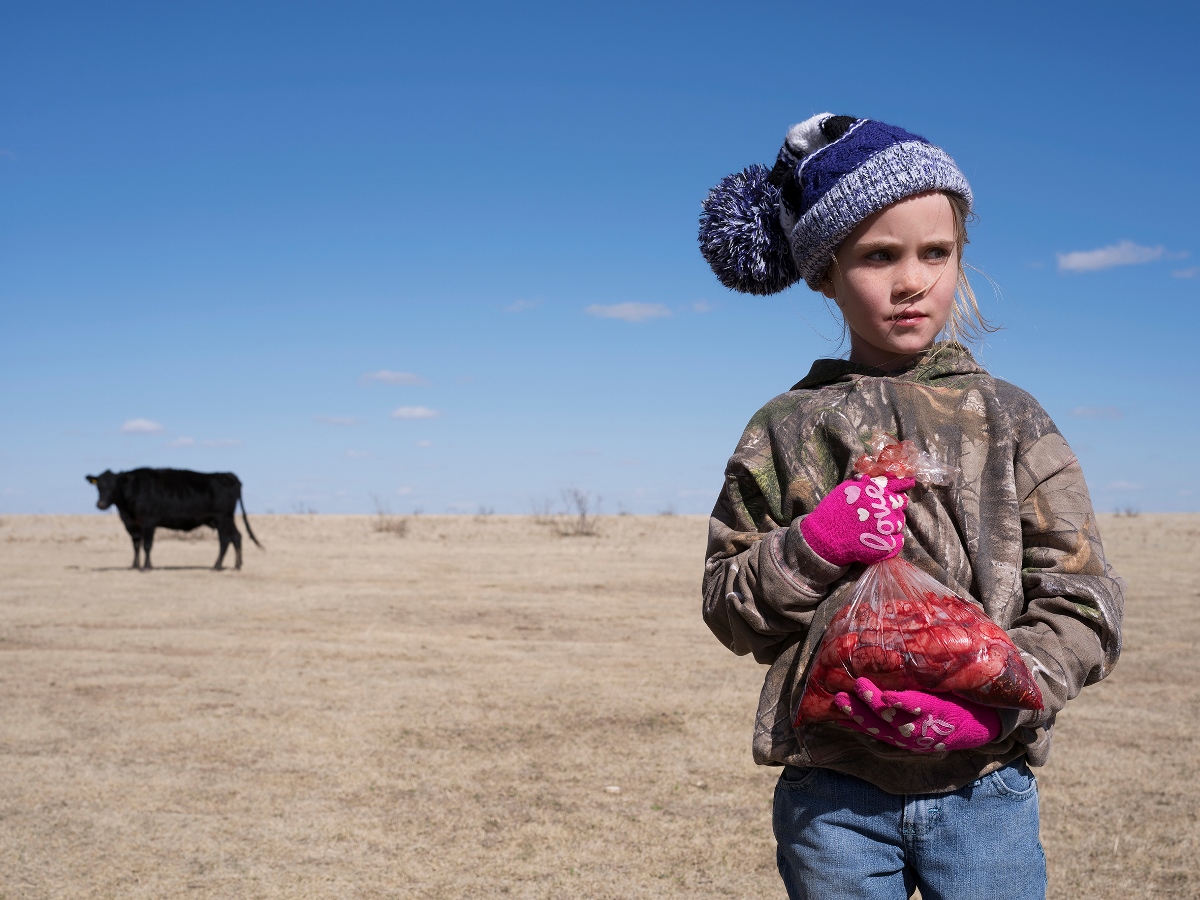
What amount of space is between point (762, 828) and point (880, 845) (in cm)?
339

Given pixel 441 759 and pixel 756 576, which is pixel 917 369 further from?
pixel 441 759

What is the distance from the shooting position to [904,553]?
5.66 feet

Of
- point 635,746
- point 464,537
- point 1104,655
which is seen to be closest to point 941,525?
point 1104,655

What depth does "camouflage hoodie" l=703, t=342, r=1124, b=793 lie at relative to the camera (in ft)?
5.41

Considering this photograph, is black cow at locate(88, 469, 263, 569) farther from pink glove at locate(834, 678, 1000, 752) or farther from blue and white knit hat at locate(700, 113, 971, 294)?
pink glove at locate(834, 678, 1000, 752)

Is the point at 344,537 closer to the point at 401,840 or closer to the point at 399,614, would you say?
the point at 399,614

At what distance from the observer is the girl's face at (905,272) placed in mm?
1834

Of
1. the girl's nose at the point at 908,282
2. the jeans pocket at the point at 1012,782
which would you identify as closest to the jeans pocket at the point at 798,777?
the jeans pocket at the point at 1012,782

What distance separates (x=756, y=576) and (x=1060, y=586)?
480 millimetres

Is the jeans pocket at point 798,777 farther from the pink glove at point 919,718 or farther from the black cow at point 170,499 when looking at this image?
the black cow at point 170,499

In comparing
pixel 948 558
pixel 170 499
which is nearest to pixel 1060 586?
pixel 948 558

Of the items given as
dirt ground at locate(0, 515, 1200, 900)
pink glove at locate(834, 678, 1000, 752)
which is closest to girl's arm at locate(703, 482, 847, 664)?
pink glove at locate(834, 678, 1000, 752)

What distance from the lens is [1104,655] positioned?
166 cm

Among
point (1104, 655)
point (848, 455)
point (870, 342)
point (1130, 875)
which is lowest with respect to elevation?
point (1130, 875)
